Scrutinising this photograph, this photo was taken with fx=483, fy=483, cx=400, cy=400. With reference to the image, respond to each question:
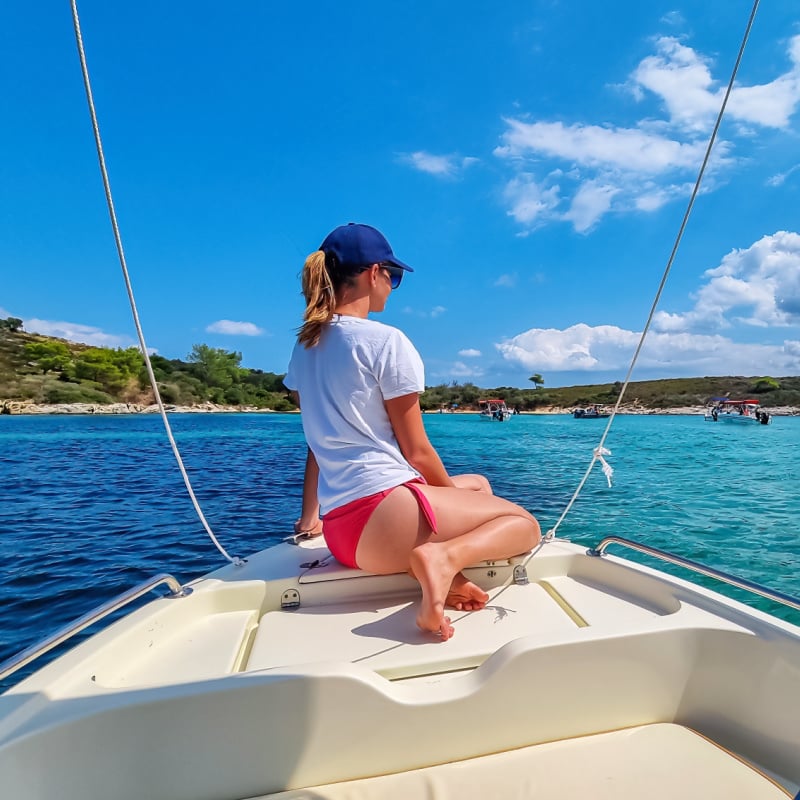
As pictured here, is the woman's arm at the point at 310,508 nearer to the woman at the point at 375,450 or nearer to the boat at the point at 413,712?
the woman at the point at 375,450

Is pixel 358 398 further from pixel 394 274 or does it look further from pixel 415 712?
pixel 415 712

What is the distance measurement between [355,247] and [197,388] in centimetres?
6827

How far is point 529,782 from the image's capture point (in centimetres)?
105

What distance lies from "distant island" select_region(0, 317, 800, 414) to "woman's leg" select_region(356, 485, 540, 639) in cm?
5582

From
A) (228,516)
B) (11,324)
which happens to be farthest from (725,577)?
(11,324)

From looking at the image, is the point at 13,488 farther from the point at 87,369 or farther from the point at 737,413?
the point at 87,369

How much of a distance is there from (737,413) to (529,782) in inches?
2210

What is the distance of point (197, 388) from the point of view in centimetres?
6444

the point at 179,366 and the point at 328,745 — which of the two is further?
the point at 179,366

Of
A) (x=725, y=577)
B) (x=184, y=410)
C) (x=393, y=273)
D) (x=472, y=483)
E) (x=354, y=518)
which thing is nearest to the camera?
(x=725, y=577)

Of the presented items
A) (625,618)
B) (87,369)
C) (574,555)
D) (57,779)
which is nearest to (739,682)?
(625,618)

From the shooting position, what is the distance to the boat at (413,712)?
93cm

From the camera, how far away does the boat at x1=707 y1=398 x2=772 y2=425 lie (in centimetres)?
4415

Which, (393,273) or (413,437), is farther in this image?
(393,273)
